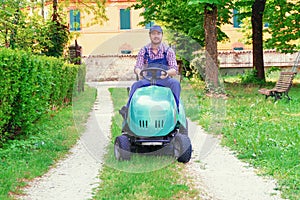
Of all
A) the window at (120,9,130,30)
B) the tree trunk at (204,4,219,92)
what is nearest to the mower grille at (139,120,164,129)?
the tree trunk at (204,4,219,92)

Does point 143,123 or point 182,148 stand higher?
point 143,123

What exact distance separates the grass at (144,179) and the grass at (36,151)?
0.88 m

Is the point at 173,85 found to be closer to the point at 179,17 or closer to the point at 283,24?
the point at 283,24

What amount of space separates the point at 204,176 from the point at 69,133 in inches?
147

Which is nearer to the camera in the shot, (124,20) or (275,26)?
(275,26)

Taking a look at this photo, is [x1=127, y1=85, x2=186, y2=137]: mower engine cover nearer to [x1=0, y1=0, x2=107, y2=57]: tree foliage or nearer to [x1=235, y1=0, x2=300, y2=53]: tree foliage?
[x1=0, y1=0, x2=107, y2=57]: tree foliage

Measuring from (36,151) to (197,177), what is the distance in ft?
8.72

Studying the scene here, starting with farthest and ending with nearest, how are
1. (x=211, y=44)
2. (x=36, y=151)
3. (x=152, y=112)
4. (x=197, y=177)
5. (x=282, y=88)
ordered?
(x=211, y=44), (x=282, y=88), (x=36, y=151), (x=152, y=112), (x=197, y=177)

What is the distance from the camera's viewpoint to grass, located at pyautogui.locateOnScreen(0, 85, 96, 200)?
5504mm

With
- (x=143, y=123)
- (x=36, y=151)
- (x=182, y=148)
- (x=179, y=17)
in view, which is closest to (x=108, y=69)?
(x=179, y=17)

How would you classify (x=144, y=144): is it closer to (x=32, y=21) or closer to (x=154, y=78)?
(x=154, y=78)

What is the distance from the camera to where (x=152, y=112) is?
19.7 feet

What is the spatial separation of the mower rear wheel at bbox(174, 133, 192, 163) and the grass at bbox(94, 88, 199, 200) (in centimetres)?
11

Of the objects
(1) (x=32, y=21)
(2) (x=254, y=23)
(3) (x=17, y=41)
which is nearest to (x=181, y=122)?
(3) (x=17, y=41)
